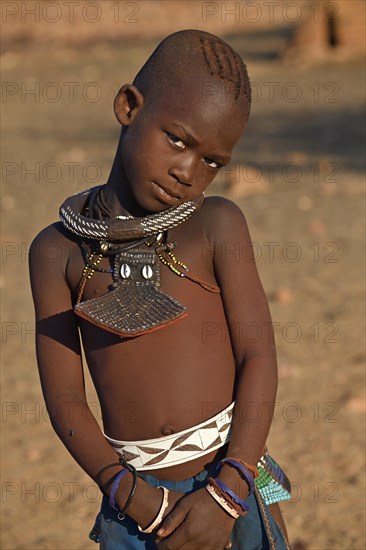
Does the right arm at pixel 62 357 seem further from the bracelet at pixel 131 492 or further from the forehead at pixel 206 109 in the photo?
the forehead at pixel 206 109

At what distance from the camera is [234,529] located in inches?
105

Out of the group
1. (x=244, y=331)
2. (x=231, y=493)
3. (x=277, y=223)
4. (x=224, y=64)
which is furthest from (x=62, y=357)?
(x=277, y=223)

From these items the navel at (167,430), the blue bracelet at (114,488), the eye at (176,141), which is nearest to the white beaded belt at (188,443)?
the navel at (167,430)

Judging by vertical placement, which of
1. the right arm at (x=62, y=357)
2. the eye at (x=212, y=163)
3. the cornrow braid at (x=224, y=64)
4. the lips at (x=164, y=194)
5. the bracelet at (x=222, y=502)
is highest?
the cornrow braid at (x=224, y=64)

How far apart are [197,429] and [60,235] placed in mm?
624

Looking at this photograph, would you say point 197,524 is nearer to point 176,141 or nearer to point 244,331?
point 244,331

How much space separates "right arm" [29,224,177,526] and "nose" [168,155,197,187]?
0.40 m

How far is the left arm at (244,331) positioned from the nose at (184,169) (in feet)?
0.61

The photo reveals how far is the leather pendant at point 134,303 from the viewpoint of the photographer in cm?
250

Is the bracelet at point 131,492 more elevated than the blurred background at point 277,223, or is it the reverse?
the bracelet at point 131,492

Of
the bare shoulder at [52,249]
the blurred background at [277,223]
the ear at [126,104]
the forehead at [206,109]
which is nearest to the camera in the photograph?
the forehead at [206,109]

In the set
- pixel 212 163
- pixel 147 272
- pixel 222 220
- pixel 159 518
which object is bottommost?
pixel 159 518

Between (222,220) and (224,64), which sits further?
(222,220)

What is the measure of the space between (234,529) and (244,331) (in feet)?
1.71
